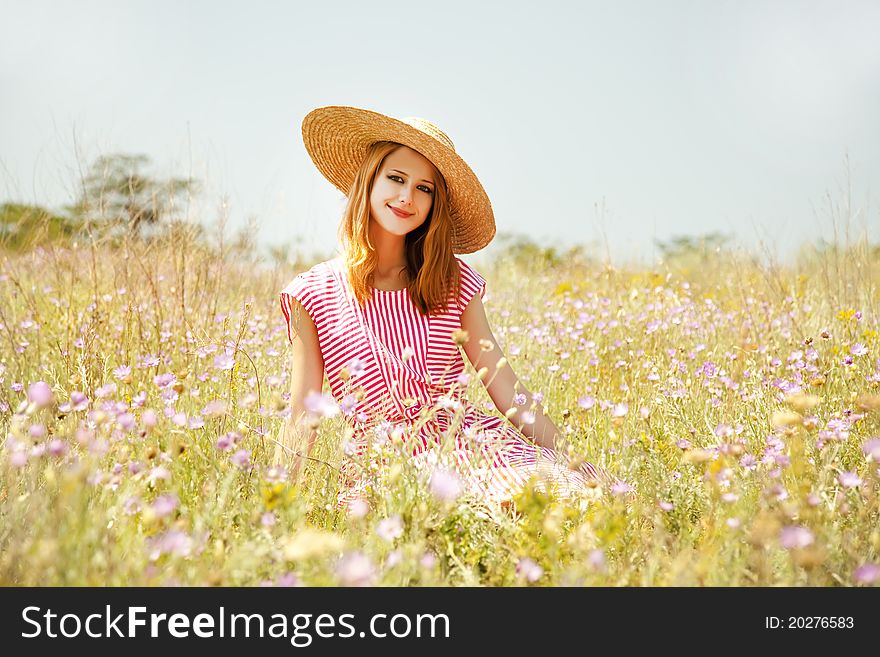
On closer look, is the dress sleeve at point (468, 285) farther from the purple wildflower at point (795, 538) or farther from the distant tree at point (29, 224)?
the distant tree at point (29, 224)

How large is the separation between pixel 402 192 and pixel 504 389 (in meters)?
0.78

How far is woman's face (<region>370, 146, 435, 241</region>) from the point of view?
2607 millimetres

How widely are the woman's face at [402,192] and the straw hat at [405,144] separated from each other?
44 millimetres

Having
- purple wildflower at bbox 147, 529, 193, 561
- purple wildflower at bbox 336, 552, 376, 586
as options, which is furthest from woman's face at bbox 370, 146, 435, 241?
purple wildflower at bbox 336, 552, 376, 586

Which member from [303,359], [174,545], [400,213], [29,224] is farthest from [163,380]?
[29,224]

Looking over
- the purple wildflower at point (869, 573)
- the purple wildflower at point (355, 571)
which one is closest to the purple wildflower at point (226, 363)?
the purple wildflower at point (355, 571)

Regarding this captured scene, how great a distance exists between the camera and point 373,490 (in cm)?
183

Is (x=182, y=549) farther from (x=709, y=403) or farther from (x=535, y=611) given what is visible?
(x=709, y=403)

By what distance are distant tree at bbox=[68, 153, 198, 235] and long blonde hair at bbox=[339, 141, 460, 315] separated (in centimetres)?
164

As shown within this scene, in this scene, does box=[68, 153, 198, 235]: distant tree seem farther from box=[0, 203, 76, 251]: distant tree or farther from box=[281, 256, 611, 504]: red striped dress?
box=[281, 256, 611, 504]: red striped dress

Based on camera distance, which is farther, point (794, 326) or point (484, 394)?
point (794, 326)

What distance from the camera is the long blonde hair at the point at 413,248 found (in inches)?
104

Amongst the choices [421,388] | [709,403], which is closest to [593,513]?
[421,388]

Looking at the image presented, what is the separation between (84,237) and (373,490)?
294cm
